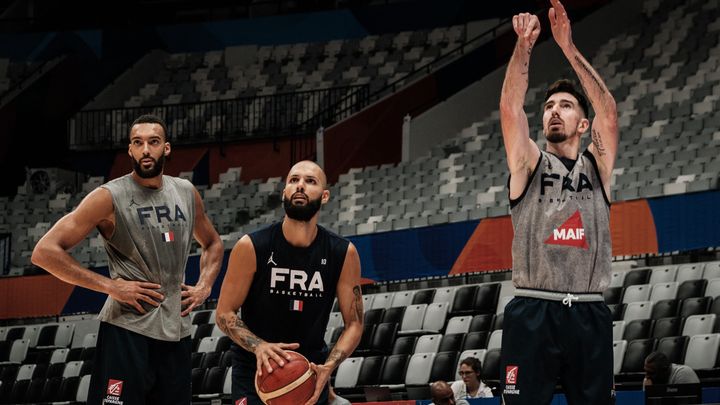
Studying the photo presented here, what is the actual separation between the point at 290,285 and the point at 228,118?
73.7ft

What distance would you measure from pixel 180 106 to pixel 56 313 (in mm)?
10199

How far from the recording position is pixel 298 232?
20.1ft

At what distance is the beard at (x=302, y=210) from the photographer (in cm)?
599

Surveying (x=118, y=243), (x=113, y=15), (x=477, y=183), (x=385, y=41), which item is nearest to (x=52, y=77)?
(x=113, y=15)

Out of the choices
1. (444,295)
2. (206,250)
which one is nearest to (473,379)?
(444,295)

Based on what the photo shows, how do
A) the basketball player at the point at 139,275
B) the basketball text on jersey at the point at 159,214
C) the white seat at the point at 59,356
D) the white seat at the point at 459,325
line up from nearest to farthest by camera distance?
1. the basketball player at the point at 139,275
2. the basketball text on jersey at the point at 159,214
3. the white seat at the point at 459,325
4. the white seat at the point at 59,356

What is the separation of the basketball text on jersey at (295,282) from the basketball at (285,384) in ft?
1.50

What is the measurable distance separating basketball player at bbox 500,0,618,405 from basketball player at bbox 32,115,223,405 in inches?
68.8

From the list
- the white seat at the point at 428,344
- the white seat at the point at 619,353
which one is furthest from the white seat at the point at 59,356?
the white seat at the point at 619,353

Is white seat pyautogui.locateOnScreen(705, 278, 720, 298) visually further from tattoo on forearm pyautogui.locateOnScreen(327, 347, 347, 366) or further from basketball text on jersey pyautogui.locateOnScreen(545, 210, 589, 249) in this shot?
tattoo on forearm pyautogui.locateOnScreen(327, 347, 347, 366)

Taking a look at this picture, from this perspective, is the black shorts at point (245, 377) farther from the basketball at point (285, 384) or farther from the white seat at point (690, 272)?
the white seat at point (690, 272)

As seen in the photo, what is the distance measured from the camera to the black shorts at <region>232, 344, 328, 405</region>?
6004 mm

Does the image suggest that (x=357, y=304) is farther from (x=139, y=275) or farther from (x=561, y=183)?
(x=561, y=183)

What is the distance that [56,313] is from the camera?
1941 cm
